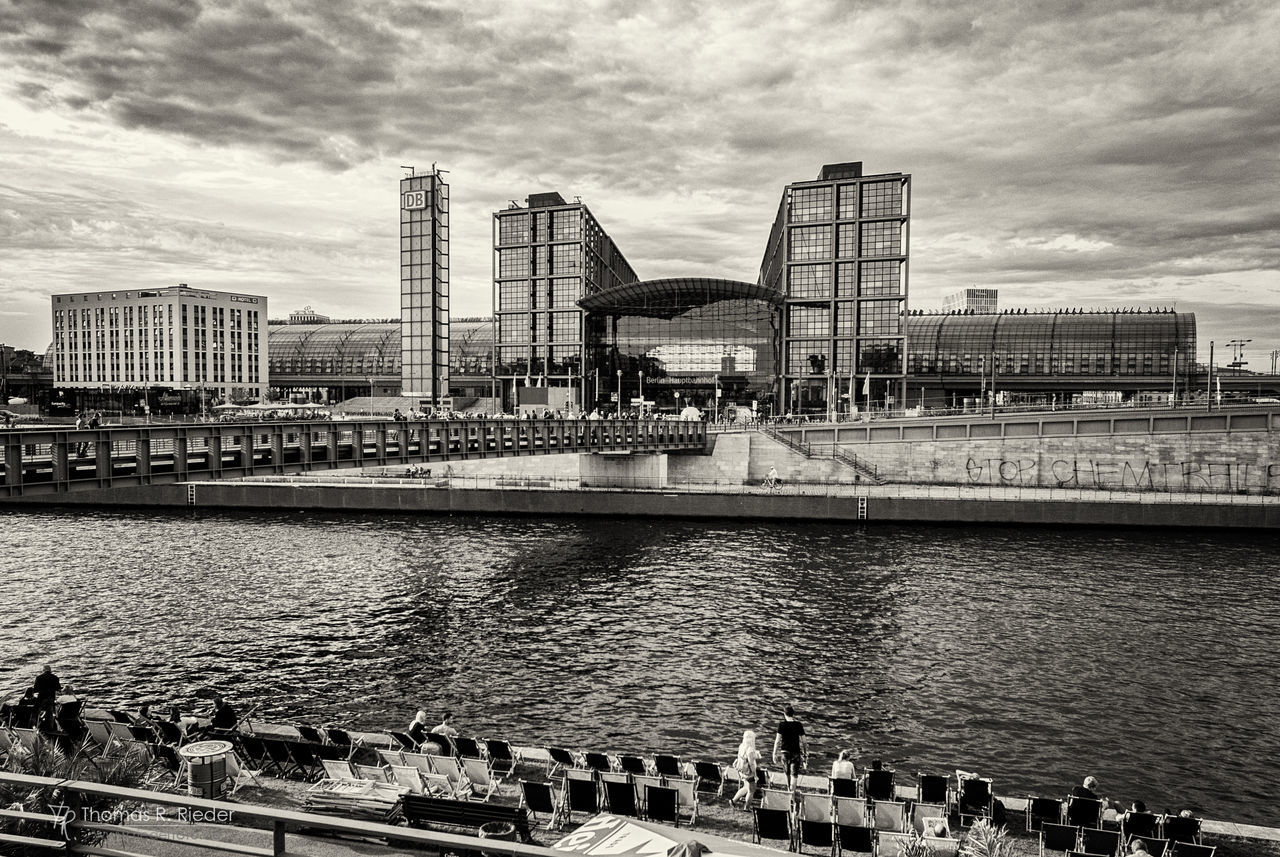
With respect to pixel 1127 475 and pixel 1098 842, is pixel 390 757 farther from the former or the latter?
pixel 1127 475

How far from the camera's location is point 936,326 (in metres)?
166

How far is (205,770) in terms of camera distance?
1538 centimetres

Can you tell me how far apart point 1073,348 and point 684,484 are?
102864 millimetres

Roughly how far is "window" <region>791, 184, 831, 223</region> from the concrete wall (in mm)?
48929

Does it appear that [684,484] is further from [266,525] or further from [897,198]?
[897,198]

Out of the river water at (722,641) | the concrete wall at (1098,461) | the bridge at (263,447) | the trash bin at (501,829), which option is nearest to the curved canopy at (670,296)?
the concrete wall at (1098,461)

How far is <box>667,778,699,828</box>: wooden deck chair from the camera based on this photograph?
53.0ft

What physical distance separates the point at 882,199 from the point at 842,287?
13.3 metres

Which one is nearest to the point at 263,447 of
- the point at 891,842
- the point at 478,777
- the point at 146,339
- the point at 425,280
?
the point at 478,777

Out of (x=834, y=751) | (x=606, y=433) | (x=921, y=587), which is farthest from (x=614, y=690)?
(x=606, y=433)

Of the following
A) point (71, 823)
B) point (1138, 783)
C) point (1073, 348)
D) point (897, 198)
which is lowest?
point (1138, 783)

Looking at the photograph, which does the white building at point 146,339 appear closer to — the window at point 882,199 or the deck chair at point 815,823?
the window at point 882,199

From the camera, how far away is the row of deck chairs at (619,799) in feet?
52.2

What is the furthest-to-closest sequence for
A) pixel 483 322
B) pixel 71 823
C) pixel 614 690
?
pixel 483 322 → pixel 614 690 → pixel 71 823
